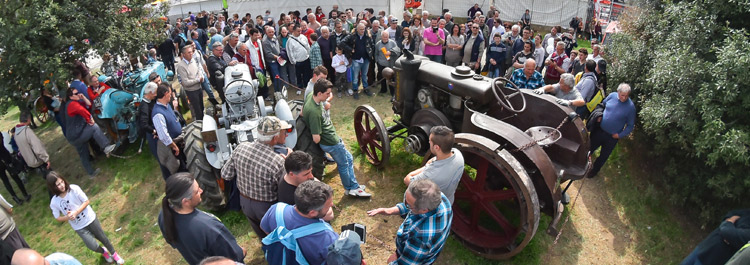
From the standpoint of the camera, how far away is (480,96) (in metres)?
4.20

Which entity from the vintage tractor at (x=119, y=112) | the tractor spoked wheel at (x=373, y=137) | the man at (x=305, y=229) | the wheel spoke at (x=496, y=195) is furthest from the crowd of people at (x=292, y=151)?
the wheel spoke at (x=496, y=195)

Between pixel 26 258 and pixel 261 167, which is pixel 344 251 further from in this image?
pixel 26 258

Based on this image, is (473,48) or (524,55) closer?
(524,55)

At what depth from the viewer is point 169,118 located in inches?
184

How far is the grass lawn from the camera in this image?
414 centimetres

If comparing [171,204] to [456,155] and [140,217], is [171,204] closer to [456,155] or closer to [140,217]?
[456,155]

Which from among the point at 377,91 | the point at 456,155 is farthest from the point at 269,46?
the point at 456,155

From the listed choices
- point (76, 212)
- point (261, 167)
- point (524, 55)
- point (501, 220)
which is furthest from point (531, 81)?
point (76, 212)

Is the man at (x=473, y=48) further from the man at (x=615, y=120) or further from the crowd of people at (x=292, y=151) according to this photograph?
the man at (x=615, y=120)

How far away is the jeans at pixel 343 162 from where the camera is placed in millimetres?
4578

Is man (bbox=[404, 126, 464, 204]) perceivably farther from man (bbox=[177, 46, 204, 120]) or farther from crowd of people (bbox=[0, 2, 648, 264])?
man (bbox=[177, 46, 204, 120])

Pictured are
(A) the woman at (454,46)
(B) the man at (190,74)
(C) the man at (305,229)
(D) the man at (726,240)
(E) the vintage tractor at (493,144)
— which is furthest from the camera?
(A) the woman at (454,46)

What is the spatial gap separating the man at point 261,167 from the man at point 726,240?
3392 mm

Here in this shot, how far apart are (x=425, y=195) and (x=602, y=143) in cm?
367
